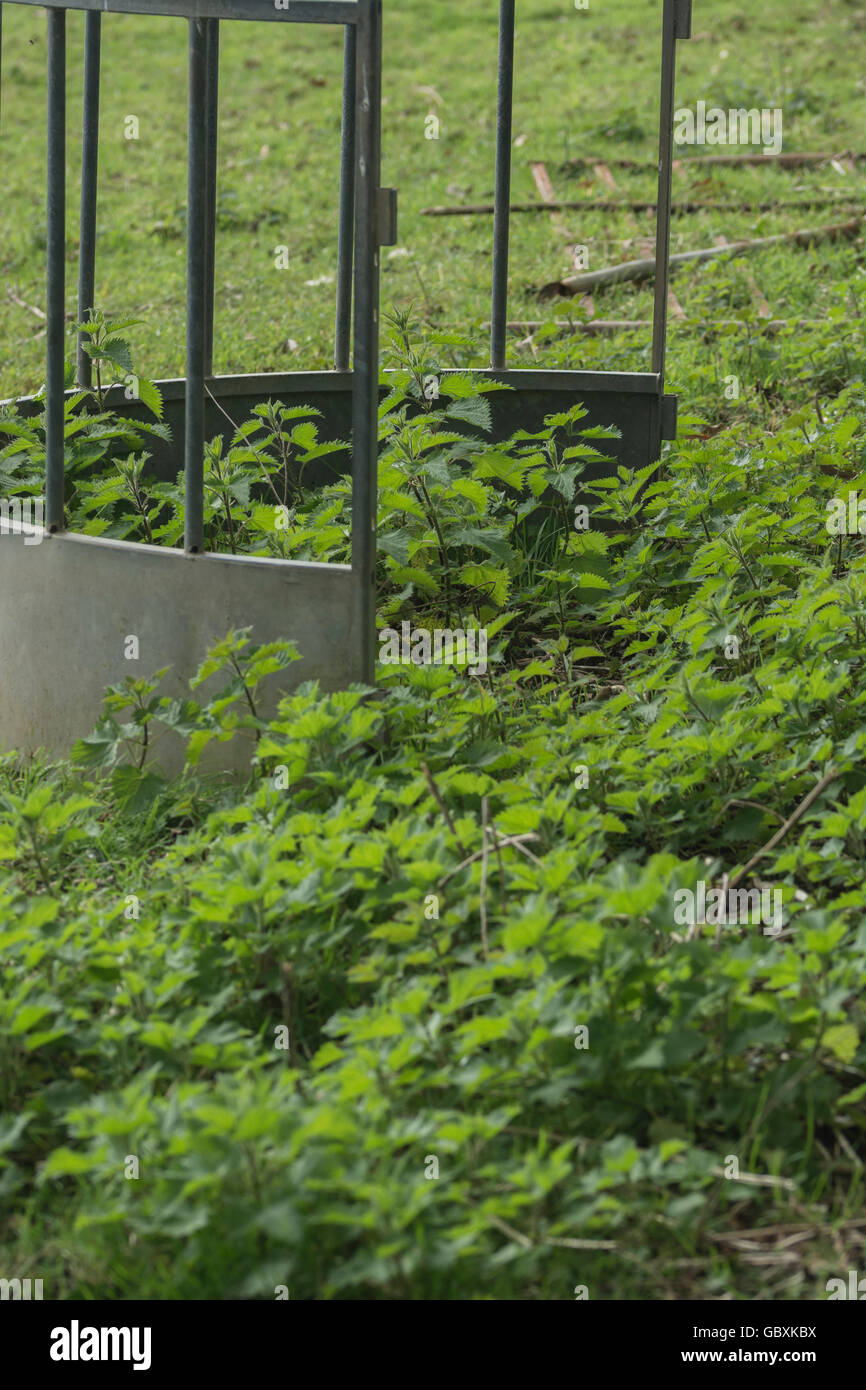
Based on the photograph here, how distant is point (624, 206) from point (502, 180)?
3944 mm

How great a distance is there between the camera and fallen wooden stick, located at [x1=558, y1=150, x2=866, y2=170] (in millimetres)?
9633

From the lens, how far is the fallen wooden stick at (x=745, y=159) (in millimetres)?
9633

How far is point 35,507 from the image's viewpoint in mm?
4188

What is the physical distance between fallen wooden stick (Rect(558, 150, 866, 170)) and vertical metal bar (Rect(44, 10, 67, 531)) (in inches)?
257

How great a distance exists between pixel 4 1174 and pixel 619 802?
1.41 meters

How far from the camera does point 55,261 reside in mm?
3756

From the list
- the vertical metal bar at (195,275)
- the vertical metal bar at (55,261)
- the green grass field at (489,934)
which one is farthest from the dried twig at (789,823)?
the vertical metal bar at (55,261)

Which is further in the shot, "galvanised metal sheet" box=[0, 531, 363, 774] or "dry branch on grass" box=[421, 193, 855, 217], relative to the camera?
"dry branch on grass" box=[421, 193, 855, 217]

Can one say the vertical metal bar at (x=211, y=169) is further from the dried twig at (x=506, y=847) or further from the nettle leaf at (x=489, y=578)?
the dried twig at (x=506, y=847)

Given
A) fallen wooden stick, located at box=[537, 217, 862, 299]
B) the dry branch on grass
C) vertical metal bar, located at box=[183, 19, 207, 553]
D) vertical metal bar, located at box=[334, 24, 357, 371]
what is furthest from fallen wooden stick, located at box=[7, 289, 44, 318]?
vertical metal bar, located at box=[183, 19, 207, 553]

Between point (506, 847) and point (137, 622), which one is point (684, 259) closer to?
point (137, 622)

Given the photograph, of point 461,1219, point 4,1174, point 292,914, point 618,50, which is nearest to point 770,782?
point 292,914

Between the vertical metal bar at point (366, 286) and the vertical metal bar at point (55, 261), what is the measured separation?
0.74 meters

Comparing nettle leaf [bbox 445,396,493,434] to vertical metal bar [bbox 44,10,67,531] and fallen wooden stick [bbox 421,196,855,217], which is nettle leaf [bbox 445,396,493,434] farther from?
fallen wooden stick [bbox 421,196,855,217]
